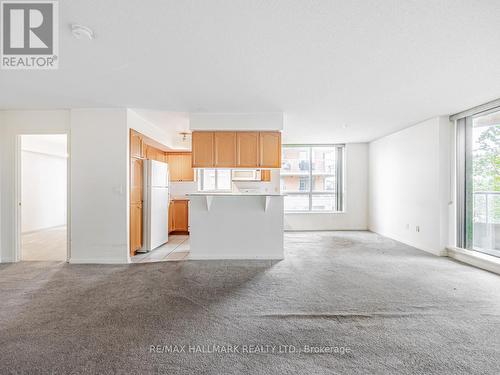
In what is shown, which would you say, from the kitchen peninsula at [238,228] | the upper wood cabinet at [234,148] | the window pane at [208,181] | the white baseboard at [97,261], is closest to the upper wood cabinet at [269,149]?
the upper wood cabinet at [234,148]

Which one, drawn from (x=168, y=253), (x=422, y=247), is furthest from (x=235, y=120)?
(x=422, y=247)

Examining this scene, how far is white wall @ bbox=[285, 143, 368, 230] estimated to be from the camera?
23.2 feet

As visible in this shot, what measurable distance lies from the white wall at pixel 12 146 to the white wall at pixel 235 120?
2141mm

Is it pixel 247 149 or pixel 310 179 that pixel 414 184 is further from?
pixel 247 149

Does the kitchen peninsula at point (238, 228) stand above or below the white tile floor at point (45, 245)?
above

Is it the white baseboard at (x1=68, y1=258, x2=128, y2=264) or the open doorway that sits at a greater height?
the open doorway

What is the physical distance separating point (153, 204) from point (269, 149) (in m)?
2.43

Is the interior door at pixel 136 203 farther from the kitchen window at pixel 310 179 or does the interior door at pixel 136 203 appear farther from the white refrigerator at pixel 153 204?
the kitchen window at pixel 310 179

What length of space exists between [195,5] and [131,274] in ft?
10.9

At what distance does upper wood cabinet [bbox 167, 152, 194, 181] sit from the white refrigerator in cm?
145

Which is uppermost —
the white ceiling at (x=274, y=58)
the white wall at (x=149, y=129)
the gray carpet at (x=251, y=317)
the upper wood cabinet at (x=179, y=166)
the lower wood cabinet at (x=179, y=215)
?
the white ceiling at (x=274, y=58)

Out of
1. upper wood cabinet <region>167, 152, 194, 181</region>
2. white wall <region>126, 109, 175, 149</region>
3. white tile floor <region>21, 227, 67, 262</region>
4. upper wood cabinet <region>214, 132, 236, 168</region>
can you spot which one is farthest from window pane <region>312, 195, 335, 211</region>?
white tile floor <region>21, 227, 67, 262</region>

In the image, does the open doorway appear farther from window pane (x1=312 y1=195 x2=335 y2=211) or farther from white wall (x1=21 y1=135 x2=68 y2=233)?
window pane (x1=312 y1=195 x2=335 y2=211)

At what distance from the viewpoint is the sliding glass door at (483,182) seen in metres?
3.80
